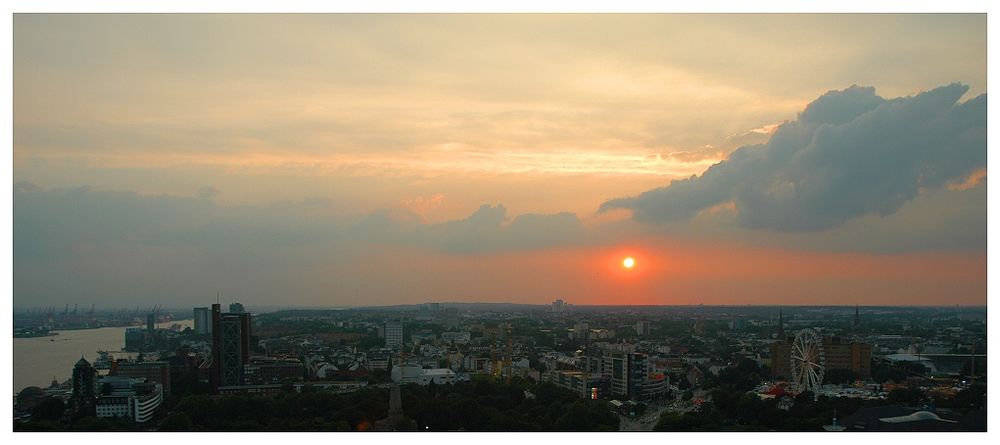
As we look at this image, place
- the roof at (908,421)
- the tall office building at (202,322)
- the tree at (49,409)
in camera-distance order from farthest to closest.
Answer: the tall office building at (202,322)
the tree at (49,409)
the roof at (908,421)

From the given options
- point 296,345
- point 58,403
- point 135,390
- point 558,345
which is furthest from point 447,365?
point 58,403

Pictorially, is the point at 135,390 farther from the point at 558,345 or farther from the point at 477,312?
the point at 558,345

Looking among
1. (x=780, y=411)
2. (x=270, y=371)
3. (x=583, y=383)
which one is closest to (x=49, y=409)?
(x=270, y=371)

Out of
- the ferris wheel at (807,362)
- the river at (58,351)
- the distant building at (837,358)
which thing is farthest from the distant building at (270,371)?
the distant building at (837,358)

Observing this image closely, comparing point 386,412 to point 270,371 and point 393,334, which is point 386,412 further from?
point 393,334

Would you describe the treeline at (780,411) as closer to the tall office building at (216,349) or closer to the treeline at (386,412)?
the treeline at (386,412)

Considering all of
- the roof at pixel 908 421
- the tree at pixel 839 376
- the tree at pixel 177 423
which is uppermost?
the roof at pixel 908 421

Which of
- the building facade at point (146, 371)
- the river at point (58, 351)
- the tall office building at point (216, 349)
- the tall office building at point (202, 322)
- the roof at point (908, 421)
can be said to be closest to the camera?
the roof at point (908, 421)
